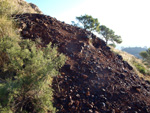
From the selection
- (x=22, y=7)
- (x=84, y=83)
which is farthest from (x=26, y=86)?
(x=22, y=7)

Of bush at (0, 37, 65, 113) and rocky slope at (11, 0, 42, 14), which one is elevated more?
rocky slope at (11, 0, 42, 14)

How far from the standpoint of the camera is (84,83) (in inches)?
119

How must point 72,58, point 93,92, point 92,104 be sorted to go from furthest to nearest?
point 72,58 → point 93,92 → point 92,104

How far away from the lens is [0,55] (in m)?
2.35

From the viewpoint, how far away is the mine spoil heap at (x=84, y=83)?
8.24ft

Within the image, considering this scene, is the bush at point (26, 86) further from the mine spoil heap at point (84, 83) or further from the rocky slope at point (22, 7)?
the rocky slope at point (22, 7)

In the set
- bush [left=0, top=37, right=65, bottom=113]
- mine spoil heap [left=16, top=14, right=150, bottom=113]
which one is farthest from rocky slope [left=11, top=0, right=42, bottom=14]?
bush [left=0, top=37, right=65, bottom=113]

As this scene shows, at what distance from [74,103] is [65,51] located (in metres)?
2.12

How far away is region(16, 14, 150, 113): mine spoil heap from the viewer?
2.51 meters

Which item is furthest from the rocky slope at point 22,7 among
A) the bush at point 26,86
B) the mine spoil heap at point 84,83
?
the bush at point 26,86

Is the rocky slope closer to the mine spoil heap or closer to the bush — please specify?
the mine spoil heap

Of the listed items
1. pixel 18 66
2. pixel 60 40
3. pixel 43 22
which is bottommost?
pixel 18 66

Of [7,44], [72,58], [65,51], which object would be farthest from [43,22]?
[7,44]

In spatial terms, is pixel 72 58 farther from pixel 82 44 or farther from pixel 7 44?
pixel 7 44
